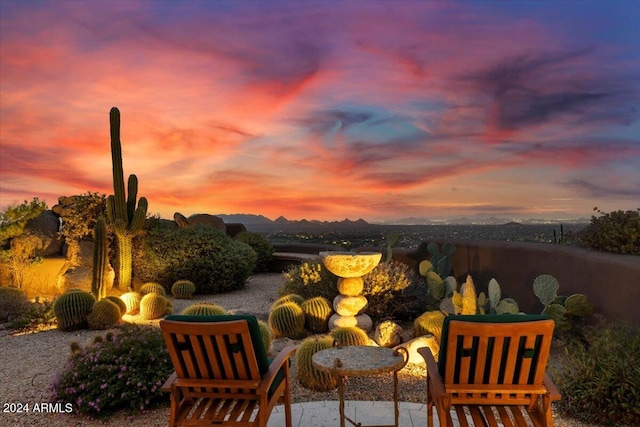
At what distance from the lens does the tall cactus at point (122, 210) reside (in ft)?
35.9

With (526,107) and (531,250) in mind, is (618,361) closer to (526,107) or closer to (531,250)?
(531,250)

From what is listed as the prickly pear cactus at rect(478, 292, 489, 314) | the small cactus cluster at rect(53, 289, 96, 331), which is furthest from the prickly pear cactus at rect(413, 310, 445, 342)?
the small cactus cluster at rect(53, 289, 96, 331)

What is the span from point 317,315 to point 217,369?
13.3 feet

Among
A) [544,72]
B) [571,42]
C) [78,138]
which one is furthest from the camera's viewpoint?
[78,138]

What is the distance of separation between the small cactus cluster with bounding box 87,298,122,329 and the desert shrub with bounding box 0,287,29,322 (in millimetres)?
1705

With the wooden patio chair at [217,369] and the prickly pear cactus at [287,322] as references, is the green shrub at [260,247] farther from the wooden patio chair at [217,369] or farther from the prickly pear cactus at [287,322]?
the wooden patio chair at [217,369]

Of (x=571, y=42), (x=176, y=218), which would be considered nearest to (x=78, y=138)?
(x=176, y=218)

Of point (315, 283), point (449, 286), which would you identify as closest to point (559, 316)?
point (449, 286)

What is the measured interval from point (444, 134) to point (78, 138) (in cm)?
779

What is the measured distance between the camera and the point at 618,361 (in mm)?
4012

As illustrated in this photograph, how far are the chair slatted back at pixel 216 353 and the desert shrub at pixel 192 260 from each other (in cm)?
862

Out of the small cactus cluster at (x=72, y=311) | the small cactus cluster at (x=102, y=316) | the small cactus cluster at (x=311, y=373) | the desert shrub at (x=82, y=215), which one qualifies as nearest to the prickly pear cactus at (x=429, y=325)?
the small cactus cluster at (x=311, y=373)

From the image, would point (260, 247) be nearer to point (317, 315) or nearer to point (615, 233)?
point (317, 315)

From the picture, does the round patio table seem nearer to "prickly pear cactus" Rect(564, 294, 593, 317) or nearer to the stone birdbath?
the stone birdbath
